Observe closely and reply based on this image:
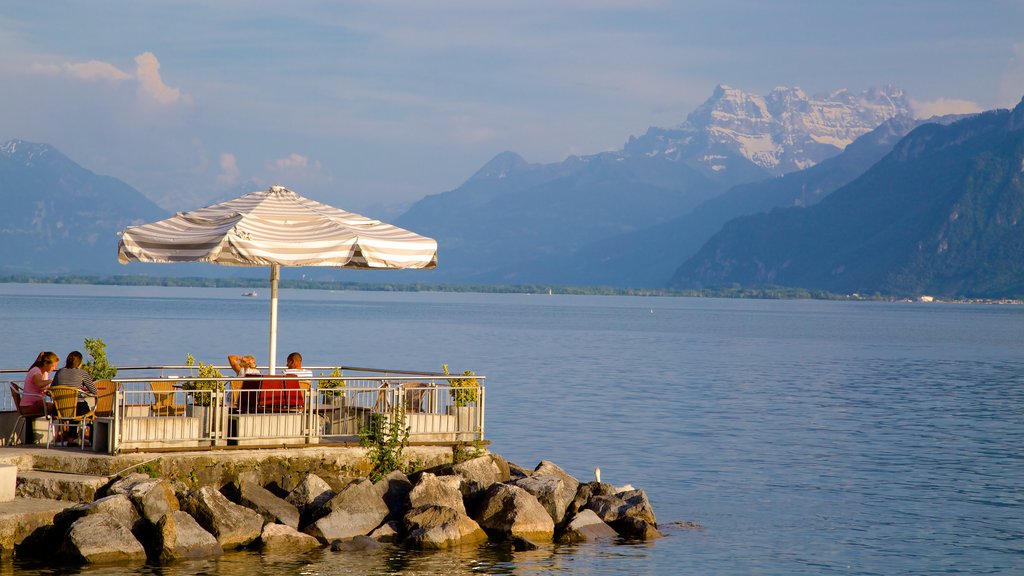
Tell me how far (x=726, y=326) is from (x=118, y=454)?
4905 inches

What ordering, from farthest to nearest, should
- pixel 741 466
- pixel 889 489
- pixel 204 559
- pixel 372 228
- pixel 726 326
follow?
pixel 726 326, pixel 741 466, pixel 889 489, pixel 372 228, pixel 204 559

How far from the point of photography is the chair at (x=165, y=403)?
60.4 ft

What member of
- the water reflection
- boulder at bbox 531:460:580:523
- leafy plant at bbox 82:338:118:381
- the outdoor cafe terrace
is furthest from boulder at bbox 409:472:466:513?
leafy plant at bbox 82:338:118:381

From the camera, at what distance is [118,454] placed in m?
17.4

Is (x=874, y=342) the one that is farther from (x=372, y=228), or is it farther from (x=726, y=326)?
(x=372, y=228)

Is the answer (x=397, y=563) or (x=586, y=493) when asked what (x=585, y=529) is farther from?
(x=397, y=563)

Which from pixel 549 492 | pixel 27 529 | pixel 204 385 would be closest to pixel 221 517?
pixel 204 385

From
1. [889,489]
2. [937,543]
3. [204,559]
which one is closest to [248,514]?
[204,559]

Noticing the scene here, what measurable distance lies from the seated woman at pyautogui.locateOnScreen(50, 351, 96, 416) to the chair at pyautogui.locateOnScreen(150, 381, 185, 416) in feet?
2.90

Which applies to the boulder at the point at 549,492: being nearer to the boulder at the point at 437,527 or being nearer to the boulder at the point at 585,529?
the boulder at the point at 585,529

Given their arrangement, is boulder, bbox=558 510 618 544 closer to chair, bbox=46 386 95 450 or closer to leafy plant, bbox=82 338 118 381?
chair, bbox=46 386 95 450

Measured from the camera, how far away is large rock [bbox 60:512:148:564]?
16094mm

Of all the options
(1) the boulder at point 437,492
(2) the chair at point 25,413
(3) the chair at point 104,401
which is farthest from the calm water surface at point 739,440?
(2) the chair at point 25,413

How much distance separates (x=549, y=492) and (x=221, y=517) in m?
5.27
